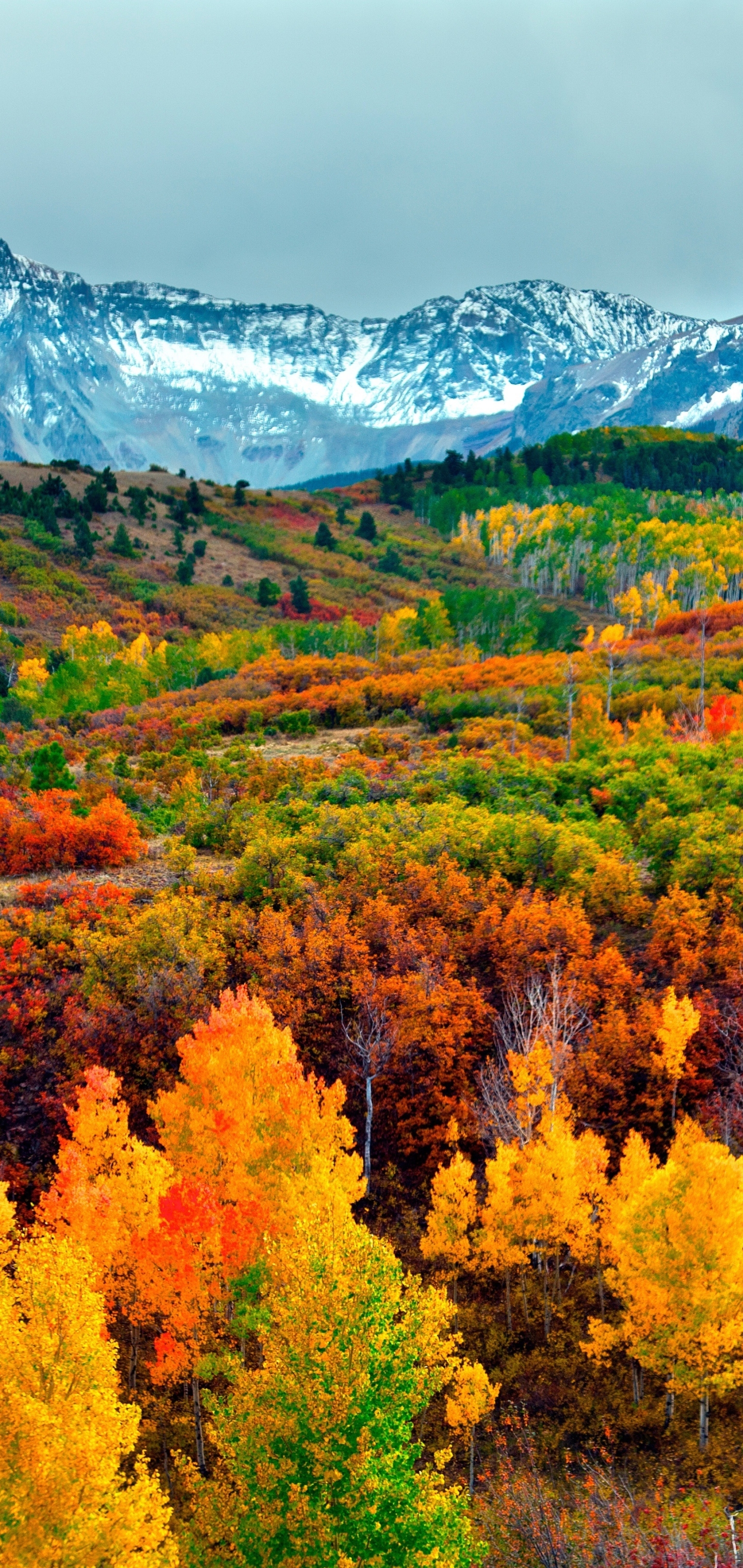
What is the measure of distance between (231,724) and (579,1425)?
44.4 metres

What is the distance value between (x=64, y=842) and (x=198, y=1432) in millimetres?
23821

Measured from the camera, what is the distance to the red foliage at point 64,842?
37.7 meters

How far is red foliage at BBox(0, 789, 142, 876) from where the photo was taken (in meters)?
37.7

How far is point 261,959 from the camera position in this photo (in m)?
29.8

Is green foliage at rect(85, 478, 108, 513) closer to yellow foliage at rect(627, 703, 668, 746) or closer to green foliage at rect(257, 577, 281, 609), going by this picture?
green foliage at rect(257, 577, 281, 609)

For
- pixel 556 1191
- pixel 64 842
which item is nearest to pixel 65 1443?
pixel 556 1191

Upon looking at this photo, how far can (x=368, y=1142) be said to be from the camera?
26.0 meters

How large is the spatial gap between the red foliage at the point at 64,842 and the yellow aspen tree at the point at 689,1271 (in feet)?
82.5

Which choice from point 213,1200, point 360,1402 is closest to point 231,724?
point 213,1200

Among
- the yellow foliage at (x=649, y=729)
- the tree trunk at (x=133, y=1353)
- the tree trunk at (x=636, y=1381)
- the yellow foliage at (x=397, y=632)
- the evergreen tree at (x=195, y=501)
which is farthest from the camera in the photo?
the evergreen tree at (x=195, y=501)

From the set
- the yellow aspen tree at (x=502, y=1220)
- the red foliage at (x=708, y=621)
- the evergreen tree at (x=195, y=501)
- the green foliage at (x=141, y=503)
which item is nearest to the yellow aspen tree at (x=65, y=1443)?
the yellow aspen tree at (x=502, y=1220)

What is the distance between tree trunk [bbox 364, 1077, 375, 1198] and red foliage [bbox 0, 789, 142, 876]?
16.1 metres

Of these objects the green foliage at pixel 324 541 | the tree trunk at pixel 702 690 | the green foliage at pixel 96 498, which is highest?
the green foliage at pixel 96 498

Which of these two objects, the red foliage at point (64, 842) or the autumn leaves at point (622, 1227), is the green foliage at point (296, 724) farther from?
the autumn leaves at point (622, 1227)
